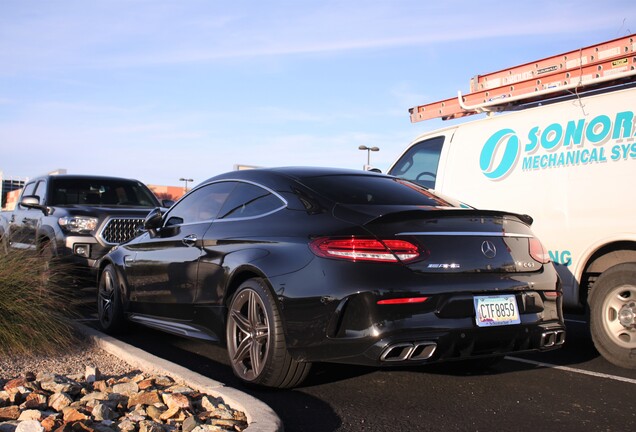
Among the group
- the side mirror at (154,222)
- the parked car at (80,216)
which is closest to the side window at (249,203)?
the side mirror at (154,222)

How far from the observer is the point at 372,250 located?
14.0ft

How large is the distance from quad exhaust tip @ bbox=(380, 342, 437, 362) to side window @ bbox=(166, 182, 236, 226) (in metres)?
2.21

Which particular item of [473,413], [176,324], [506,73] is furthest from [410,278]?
[506,73]

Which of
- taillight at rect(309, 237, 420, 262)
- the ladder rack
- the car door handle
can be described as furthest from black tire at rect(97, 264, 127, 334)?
the ladder rack

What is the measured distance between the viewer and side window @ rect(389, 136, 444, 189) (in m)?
7.82

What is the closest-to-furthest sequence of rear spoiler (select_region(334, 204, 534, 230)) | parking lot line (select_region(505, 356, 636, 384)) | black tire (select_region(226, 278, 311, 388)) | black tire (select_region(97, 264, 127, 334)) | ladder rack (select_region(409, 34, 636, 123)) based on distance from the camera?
rear spoiler (select_region(334, 204, 534, 230)) < black tire (select_region(226, 278, 311, 388)) < parking lot line (select_region(505, 356, 636, 384)) < ladder rack (select_region(409, 34, 636, 123)) < black tire (select_region(97, 264, 127, 334))

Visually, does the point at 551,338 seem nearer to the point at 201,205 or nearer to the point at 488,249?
the point at 488,249

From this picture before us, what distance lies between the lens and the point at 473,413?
428 cm

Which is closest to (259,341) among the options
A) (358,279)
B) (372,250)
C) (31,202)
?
(358,279)

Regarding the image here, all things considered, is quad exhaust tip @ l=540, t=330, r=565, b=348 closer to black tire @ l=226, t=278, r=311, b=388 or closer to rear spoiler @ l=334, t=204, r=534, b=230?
rear spoiler @ l=334, t=204, r=534, b=230

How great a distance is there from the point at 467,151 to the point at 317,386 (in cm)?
347

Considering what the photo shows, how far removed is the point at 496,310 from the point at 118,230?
6662 mm

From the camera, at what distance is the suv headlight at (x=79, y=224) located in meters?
9.67

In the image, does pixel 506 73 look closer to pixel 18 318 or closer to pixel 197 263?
pixel 197 263
